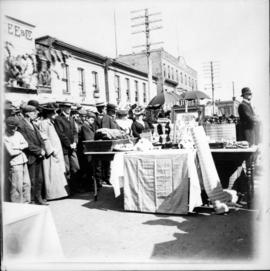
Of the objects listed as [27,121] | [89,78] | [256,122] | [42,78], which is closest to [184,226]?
[256,122]

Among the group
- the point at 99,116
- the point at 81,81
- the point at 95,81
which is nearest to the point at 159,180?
the point at 99,116

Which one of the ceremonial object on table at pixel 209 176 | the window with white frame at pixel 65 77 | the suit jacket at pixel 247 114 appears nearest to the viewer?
the ceremonial object on table at pixel 209 176

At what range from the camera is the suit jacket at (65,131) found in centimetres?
564

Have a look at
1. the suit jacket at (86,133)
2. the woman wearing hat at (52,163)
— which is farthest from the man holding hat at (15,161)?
the suit jacket at (86,133)

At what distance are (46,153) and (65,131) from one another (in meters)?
0.68

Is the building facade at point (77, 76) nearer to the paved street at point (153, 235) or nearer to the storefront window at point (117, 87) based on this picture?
the storefront window at point (117, 87)

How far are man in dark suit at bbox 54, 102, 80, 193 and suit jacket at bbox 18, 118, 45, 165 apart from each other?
0.75m

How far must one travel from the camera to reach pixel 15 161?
177 inches

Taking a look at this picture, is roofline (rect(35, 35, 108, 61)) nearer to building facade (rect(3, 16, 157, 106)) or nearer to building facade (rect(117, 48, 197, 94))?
building facade (rect(3, 16, 157, 106))

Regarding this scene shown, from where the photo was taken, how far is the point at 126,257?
2.75 m

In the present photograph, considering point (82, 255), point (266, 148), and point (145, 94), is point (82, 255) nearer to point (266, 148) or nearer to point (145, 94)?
point (266, 148)

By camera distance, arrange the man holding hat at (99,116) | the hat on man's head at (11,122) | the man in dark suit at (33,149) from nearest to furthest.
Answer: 1. the hat on man's head at (11,122)
2. the man in dark suit at (33,149)
3. the man holding hat at (99,116)

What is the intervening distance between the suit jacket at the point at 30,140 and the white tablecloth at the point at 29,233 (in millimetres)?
2539

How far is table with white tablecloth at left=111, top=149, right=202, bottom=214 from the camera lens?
401cm
